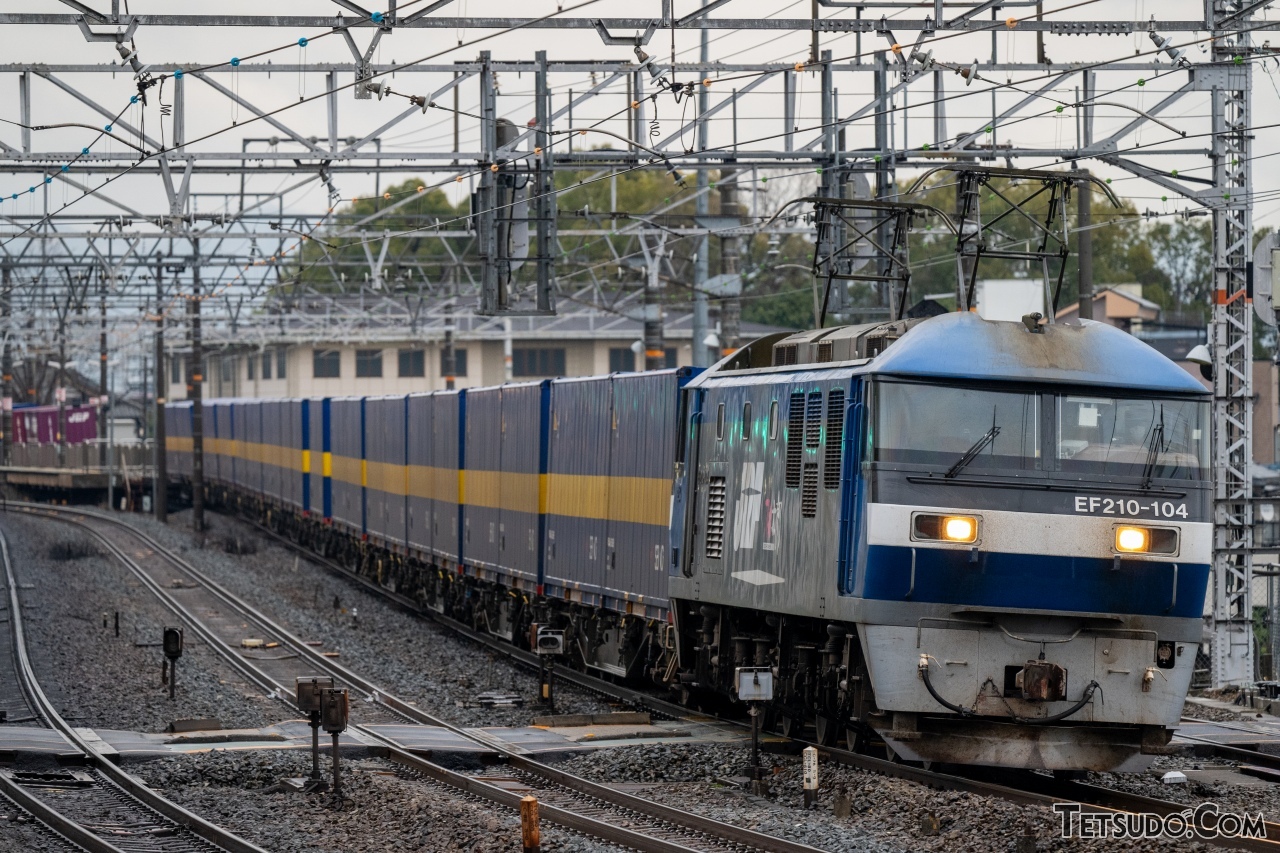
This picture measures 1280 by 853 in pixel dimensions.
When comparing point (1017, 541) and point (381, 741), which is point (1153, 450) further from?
point (381, 741)

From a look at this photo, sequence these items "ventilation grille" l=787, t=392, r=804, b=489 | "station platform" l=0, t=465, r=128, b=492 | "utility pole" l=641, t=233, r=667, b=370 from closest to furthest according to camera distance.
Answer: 1. "ventilation grille" l=787, t=392, r=804, b=489
2. "utility pole" l=641, t=233, r=667, b=370
3. "station platform" l=0, t=465, r=128, b=492

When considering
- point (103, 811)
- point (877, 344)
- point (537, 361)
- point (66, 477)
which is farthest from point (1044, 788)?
point (537, 361)

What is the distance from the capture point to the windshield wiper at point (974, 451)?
1254cm

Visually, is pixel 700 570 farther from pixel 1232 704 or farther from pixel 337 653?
pixel 337 653

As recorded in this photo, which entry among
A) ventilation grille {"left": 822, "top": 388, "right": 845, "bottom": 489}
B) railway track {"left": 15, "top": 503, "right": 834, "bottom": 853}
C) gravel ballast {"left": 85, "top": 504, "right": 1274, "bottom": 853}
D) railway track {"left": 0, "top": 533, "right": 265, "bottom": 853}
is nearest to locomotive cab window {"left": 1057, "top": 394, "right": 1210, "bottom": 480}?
ventilation grille {"left": 822, "top": 388, "right": 845, "bottom": 489}

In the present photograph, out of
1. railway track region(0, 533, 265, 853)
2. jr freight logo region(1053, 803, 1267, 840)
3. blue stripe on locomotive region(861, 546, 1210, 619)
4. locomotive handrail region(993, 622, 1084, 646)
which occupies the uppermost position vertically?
blue stripe on locomotive region(861, 546, 1210, 619)

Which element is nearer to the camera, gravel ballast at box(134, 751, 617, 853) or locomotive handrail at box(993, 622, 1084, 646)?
gravel ballast at box(134, 751, 617, 853)

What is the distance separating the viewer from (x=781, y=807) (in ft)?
43.2

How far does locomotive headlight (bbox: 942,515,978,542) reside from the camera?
41.0 feet

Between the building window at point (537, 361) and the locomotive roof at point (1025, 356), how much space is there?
6657 centimetres

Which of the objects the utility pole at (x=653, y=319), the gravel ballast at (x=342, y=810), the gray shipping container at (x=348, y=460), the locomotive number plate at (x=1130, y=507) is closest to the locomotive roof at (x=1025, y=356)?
the locomotive number plate at (x=1130, y=507)

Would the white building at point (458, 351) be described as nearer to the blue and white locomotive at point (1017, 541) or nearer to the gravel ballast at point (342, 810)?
the gravel ballast at point (342, 810)

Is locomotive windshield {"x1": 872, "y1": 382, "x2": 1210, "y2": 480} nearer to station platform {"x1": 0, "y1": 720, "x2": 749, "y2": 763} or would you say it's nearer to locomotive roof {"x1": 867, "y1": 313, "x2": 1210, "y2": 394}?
locomotive roof {"x1": 867, "y1": 313, "x2": 1210, "y2": 394}

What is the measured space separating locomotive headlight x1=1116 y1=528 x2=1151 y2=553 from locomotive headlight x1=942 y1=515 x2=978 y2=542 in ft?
3.45
